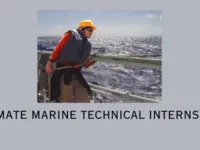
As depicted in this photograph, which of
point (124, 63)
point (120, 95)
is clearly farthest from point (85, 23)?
point (120, 95)

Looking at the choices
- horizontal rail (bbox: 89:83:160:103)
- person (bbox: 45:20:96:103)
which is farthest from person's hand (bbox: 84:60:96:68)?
horizontal rail (bbox: 89:83:160:103)

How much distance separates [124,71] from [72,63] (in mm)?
412

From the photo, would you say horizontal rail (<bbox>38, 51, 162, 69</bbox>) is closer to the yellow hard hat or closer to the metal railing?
the metal railing

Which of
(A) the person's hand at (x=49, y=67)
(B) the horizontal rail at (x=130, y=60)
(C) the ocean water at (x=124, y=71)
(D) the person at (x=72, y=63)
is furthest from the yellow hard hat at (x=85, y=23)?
(A) the person's hand at (x=49, y=67)

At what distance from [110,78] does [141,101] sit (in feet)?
0.99

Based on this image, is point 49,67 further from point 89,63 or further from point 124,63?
point 124,63

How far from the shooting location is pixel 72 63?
171 inches

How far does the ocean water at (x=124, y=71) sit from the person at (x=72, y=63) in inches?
2.1

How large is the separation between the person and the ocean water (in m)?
0.05

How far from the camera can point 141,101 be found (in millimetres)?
4387

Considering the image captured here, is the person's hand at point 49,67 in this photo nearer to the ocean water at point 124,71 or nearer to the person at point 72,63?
the person at point 72,63

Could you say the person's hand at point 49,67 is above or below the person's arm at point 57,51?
below

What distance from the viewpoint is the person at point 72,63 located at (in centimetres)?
431

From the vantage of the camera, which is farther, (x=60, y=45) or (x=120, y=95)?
(x=120, y=95)
